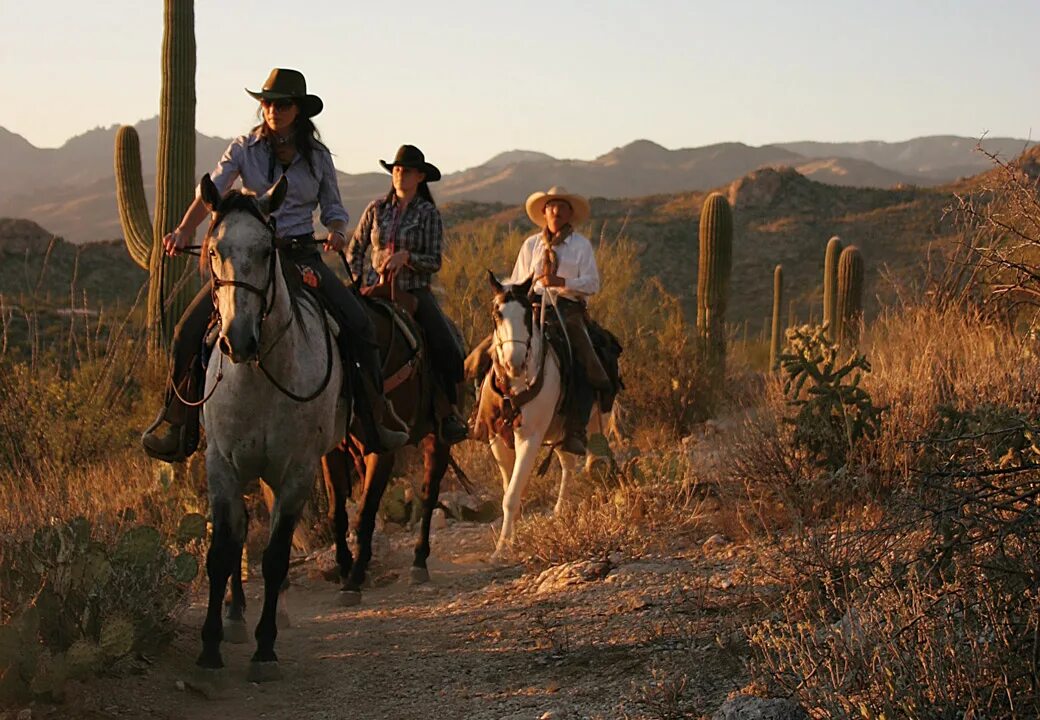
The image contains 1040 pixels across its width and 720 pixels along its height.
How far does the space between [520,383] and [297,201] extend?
290 centimetres

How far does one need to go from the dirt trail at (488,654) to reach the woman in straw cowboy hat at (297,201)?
124cm

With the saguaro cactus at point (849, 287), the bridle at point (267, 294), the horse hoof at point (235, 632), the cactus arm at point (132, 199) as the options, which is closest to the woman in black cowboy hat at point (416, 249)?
the bridle at point (267, 294)

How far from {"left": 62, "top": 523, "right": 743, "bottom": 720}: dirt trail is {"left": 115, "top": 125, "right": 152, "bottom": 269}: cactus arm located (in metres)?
7.18

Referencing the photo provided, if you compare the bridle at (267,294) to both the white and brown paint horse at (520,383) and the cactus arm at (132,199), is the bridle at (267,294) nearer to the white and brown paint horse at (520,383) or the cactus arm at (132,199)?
the white and brown paint horse at (520,383)

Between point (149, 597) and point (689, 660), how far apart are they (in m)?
2.80

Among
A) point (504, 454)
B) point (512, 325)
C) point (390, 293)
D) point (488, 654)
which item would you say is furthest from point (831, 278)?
point (488, 654)

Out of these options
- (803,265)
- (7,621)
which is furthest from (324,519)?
(803,265)

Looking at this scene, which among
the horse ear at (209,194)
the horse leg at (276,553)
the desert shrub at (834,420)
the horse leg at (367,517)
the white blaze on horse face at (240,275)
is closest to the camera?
the white blaze on horse face at (240,275)

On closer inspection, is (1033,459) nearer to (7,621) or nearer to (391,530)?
(7,621)

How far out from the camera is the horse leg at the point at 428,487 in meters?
9.61

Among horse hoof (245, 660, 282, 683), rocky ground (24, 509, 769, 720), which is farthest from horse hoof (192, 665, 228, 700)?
horse hoof (245, 660, 282, 683)

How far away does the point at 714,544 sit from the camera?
27.3ft

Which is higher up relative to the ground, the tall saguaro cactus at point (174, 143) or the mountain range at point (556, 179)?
the mountain range at point (556, 179)

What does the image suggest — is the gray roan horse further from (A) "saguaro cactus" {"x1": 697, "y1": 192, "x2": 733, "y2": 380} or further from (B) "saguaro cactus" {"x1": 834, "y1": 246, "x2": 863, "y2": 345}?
(B) "saguaro cactus" {"x1": 834, "y1": 246, "x2": 863, "y2": 345}
